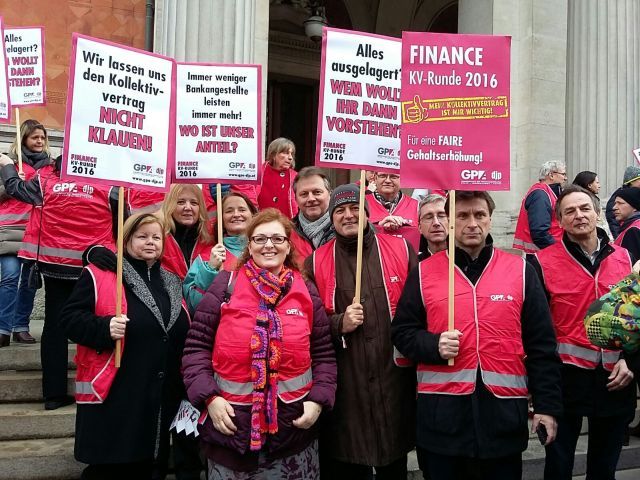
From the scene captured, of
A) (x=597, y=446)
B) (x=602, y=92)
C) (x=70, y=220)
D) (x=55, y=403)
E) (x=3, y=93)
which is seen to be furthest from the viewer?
(x=602, y=92)

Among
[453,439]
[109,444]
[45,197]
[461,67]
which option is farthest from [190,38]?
[453,439]

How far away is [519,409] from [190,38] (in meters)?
5.97

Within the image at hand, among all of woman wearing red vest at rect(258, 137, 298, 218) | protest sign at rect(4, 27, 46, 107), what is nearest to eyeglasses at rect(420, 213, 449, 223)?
woman wearing red vest at rect(258, 137, 298, 218)

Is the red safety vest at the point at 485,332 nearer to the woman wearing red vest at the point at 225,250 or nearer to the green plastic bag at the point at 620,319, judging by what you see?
the green plastic bag at the point at 620,319

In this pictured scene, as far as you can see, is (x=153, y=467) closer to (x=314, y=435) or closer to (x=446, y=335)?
(x=314, y=435)

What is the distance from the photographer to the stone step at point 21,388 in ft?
15.6

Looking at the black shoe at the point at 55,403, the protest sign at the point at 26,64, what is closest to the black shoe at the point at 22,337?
the black shoe at the point at 55,403

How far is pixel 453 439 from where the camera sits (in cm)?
304

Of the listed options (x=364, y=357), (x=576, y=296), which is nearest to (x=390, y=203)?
(x=576, y=296)

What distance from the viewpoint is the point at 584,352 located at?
3607 mm

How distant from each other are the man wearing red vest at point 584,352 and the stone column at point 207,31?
4.48m

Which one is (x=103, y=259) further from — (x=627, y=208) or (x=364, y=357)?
(x=627, y=208)

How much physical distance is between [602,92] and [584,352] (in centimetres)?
754

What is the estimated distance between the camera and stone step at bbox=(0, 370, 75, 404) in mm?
4754
